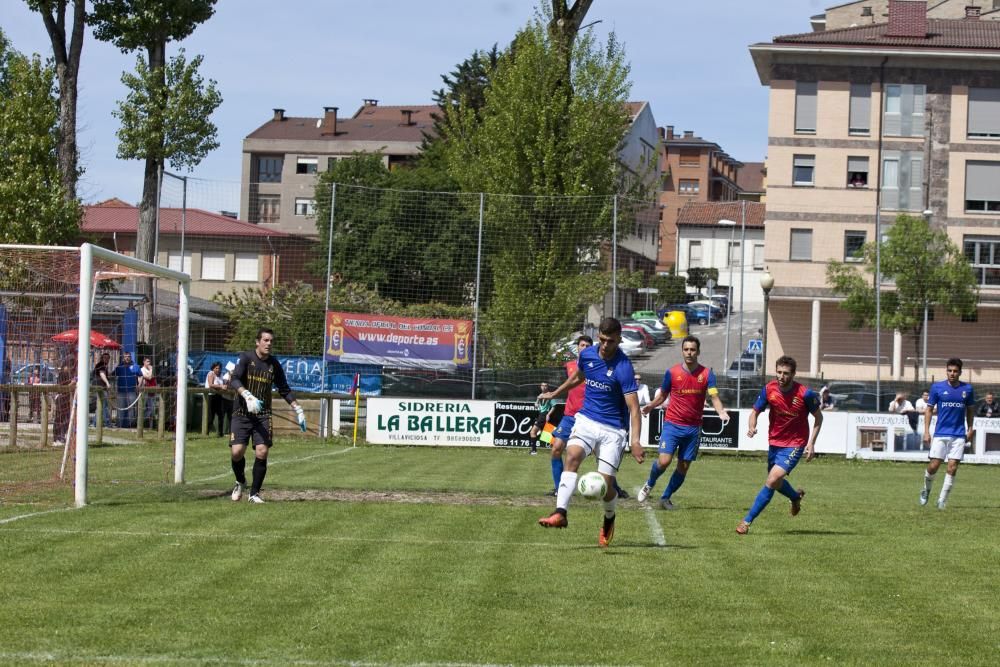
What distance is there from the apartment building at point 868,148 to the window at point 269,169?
5159cm

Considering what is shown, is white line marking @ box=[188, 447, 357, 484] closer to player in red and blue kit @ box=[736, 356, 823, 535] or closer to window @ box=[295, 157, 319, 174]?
player in red and blue kit @ box=[736, 356, 823, 535]

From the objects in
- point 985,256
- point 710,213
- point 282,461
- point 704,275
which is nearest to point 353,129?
point 710,213

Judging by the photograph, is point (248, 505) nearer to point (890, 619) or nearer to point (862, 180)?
point (890, 619)

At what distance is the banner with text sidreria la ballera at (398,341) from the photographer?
33.0 metres

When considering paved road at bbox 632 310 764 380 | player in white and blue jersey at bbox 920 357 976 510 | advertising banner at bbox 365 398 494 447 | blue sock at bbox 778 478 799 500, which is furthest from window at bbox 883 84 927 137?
blue sock at bbox 778 478 799 500

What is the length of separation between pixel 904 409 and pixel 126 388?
66.3ft

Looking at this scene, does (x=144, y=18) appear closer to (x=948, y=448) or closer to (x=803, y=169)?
(x=948, y=448)

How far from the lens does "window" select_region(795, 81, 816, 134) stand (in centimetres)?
6044

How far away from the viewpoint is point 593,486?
36.0 feet

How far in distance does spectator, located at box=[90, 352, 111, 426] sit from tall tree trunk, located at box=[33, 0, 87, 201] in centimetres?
842

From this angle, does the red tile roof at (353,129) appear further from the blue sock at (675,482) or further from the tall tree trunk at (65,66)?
Result: the blue sock at (675,482)

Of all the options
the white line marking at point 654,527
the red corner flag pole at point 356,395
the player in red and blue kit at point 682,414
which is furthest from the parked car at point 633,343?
the white line marking at point 654,527

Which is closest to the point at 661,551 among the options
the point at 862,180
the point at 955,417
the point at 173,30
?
the point at 955,417

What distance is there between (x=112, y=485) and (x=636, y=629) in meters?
10.4
